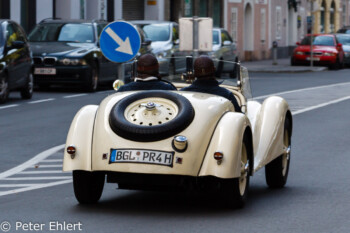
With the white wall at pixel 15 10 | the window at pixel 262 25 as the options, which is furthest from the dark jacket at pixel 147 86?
the window at pixel 262 25

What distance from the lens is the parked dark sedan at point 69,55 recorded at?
24797 mm

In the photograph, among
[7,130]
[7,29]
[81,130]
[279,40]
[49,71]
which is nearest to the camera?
[81,130]

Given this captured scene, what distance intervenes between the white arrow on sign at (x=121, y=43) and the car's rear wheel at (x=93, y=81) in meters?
9.43

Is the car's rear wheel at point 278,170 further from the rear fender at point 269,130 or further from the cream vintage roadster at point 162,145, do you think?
the cream vintage roadster at point 162,145

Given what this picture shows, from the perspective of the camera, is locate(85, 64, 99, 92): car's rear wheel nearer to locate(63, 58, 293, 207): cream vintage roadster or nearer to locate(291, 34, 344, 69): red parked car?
locate(63, 58, 293, 207): cream vintage roadster

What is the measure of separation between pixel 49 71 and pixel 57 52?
1.62 ft

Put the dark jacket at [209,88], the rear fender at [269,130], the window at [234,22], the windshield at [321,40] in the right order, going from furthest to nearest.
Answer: the window at [234,22], the windshield at [321,40], the rear fender at [269,130], the dark jacket at [209,88]

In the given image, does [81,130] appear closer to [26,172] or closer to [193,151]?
[193,151]

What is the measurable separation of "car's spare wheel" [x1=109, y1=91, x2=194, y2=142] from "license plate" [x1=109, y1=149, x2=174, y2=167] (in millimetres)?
96

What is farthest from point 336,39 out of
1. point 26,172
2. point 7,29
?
point 26,172

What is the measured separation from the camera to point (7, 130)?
620 inches

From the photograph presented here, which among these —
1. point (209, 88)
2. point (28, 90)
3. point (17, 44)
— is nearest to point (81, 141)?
point (209, 88)

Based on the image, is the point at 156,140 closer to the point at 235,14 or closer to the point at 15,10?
the point at 15,10

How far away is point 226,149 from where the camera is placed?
8062mm
